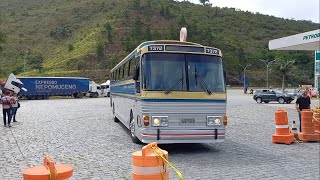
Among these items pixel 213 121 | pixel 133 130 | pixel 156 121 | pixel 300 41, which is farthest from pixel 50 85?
pixel 213 121

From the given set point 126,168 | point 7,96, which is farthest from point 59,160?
point 7,96

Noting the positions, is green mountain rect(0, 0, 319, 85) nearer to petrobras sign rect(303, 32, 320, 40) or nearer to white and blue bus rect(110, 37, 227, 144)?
petrobras sign rect(303, 32, 320, 40)

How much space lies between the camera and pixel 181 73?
33.3 ft

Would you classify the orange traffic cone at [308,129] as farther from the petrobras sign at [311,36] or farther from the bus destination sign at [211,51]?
the petrobras sign at [311,36]

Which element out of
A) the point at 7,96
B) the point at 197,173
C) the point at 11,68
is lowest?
the point at 197,173

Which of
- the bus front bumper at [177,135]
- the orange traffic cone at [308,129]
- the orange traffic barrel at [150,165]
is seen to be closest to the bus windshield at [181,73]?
the bus front bumper at [177,135]

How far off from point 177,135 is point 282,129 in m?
3.88

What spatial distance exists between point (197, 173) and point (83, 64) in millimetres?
74752

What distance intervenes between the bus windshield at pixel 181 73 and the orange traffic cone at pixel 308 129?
3.56 metres

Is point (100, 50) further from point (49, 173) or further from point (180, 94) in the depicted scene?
point (49, 173)

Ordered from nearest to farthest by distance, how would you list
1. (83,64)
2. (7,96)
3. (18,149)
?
(18,149)
(7,96)
(83,64)

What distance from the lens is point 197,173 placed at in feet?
26.3

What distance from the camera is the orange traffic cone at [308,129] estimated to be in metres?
12.2

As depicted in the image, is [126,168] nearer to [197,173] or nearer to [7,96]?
[197,173]
